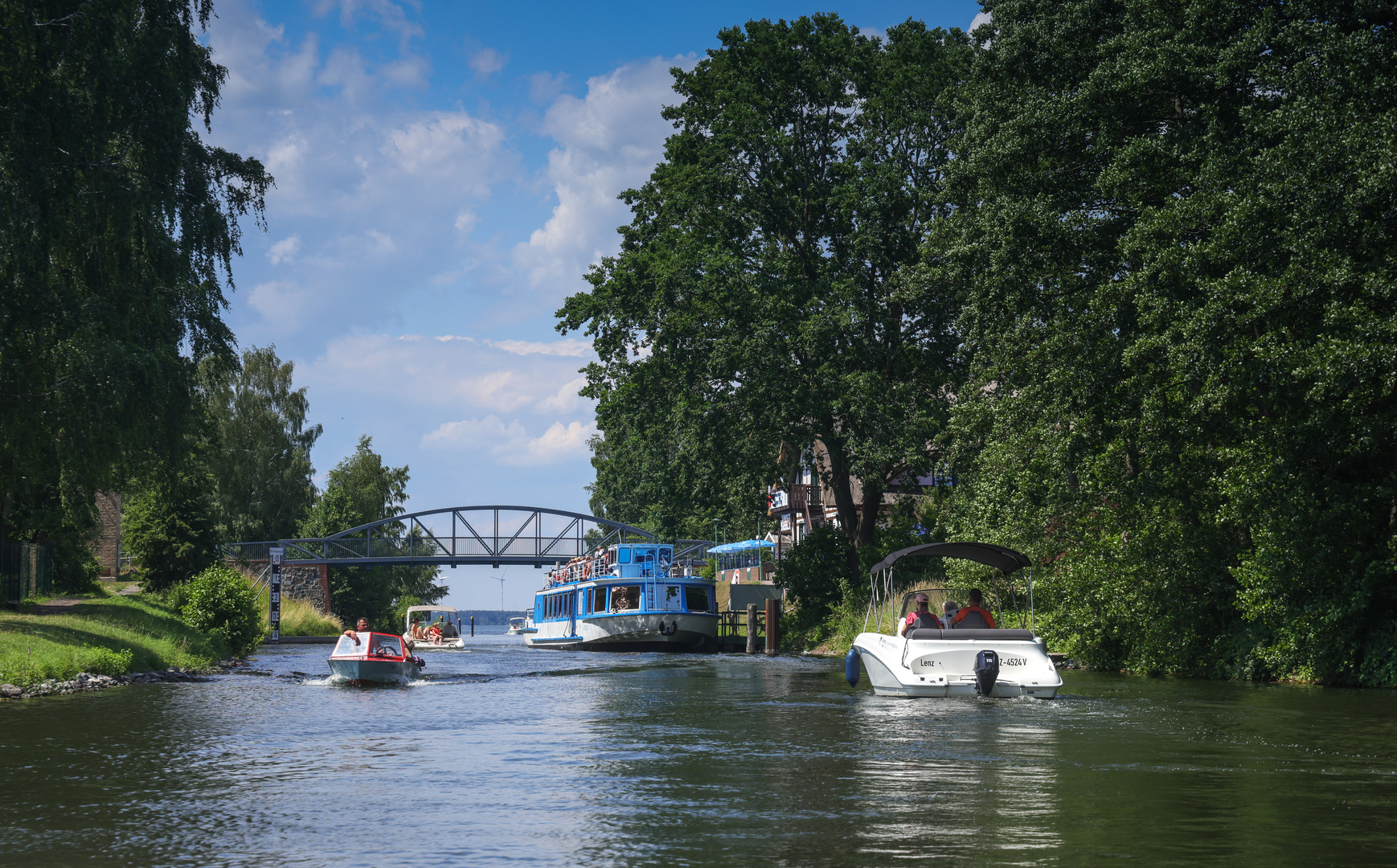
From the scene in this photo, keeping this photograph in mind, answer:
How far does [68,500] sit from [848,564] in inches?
1046

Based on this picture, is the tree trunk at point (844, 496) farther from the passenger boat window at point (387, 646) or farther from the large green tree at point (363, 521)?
the large green tree at point (363, 521)

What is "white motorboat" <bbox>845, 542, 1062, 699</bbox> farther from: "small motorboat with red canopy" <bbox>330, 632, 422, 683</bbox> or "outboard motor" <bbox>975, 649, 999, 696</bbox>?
"small motorboat with red canopy" <bbox>330, 632, 422, 683</bbox>

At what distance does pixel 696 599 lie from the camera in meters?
56.2

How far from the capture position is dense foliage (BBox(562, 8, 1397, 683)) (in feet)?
61.3

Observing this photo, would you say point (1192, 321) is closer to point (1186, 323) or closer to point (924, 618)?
point (1186, 323)

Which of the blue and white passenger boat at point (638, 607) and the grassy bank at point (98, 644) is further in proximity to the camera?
the blue and white passenger boat at point (638, 607)

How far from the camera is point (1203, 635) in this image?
2589 centimetres

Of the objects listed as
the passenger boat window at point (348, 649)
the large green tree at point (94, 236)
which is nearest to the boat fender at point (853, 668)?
the passenger boat window at point (348, 649)

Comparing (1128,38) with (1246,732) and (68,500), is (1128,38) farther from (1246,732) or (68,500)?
(68,500)

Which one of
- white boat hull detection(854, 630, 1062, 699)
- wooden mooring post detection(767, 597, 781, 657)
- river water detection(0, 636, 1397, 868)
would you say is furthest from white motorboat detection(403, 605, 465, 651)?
white boat hull detection(854, 630, 1062, 699)

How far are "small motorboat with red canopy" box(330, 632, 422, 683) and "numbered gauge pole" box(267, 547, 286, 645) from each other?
32.9 metres

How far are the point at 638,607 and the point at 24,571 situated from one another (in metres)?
27.1

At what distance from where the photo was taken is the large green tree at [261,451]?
247 feet

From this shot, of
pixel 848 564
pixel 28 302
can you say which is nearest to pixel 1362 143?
pixel 28 302
